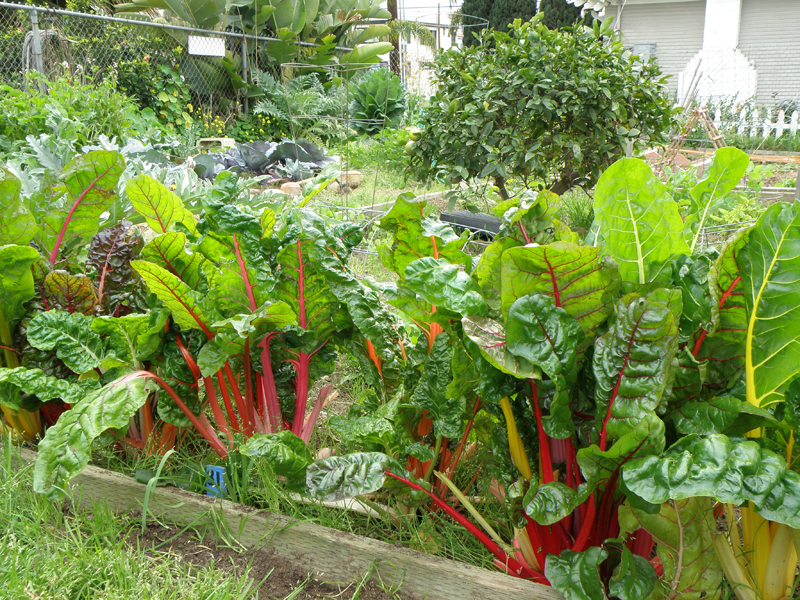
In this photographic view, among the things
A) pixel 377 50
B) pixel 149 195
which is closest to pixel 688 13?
pixel 377 50

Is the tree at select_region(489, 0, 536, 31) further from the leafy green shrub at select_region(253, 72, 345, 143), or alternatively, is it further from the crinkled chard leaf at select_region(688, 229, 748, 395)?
the crinkled chard leaf at select_region(688, 229, 748, 395)

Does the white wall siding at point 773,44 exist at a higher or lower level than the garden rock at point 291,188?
higher

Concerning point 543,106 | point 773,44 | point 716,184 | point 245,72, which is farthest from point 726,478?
point 773,44

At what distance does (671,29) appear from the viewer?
16219 millimetres

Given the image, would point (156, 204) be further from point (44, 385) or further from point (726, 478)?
point (726, 478)

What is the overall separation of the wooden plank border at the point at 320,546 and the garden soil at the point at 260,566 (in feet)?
0.06

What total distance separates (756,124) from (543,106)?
9500 millimetres

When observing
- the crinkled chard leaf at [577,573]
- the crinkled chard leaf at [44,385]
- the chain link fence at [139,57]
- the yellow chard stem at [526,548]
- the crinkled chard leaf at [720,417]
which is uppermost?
the chain link fence at [139,57]

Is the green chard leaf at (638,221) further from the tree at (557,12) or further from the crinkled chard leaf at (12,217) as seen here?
the tree at (557,12)

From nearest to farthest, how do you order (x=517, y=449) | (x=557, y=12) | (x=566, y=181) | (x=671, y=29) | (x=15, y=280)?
(x=517, y=449), (x=15, y=280), (x=566, y=181), (x=557, y=12), (x=671, y=29)

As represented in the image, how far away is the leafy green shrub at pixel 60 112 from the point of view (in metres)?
5.38

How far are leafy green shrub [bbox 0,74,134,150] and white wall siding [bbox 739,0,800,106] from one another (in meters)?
14.5

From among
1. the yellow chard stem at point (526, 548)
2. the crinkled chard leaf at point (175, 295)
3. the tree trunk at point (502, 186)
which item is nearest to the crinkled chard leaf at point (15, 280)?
the crinkled chard leaf at point (175, 295)

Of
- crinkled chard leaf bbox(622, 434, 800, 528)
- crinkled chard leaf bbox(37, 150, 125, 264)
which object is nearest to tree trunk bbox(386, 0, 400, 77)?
crinkled chard leaf bbox(37, 150, 125, 264)
